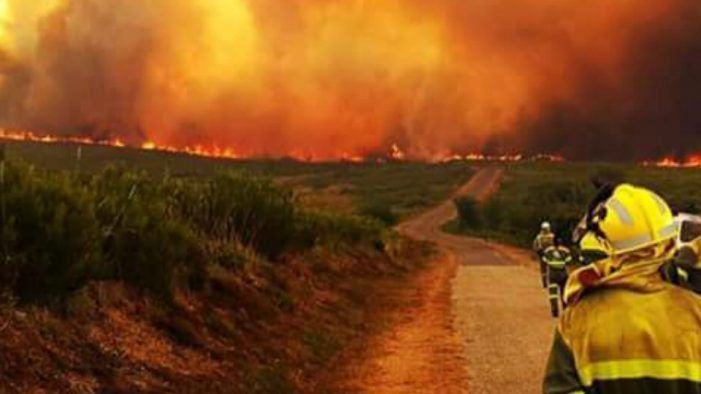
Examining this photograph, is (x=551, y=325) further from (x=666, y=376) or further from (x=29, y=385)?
(x=666, y=376)

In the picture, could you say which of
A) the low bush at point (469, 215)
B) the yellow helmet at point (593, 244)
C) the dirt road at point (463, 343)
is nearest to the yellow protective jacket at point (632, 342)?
the yellow helmet at point (593, 244)

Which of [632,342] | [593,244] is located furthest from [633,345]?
[593,244]

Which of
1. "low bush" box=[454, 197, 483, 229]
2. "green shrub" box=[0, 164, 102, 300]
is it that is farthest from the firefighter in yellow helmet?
"low bush" box=[454, 197, 483, 229]

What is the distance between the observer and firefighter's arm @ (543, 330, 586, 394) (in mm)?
3043

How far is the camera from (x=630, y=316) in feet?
9.77

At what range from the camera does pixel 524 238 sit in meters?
67.1

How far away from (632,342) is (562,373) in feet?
0.84

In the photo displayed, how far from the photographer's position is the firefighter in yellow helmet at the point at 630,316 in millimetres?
2934

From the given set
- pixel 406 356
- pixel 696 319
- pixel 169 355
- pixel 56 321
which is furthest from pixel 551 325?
pixel 696 319

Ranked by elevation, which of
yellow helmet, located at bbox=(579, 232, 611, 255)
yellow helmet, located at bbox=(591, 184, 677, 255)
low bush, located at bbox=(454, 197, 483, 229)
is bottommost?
low bush, located at bbox=(454, 197, 483, 229)

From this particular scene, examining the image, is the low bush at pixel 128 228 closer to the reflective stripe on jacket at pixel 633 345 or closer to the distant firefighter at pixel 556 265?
the distant firefighter at pixel 556 265

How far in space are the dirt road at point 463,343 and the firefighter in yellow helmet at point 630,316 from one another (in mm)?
7340

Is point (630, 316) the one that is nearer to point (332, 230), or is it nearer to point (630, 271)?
point (630, 271)

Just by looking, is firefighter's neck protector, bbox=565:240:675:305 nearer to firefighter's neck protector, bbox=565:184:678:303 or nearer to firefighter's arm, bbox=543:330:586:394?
firefighter's neck protector, bbox=565:184:678:303
